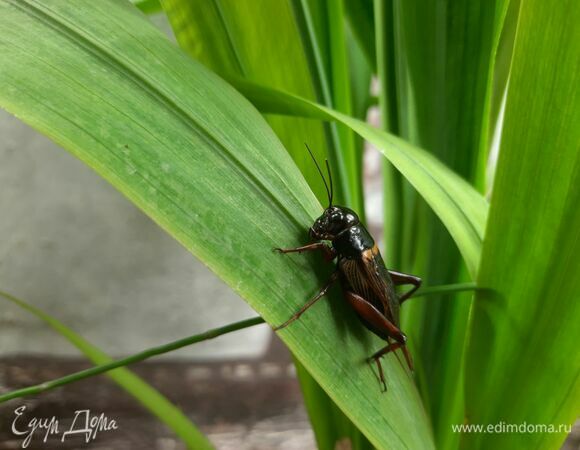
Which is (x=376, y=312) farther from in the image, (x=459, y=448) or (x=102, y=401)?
(x=102, y=401)

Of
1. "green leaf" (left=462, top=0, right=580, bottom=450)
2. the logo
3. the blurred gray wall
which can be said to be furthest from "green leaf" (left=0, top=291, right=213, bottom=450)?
"green leaf" (left=462, top=0, right=580, bottom=450)

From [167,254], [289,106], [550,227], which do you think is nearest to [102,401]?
[167,254]

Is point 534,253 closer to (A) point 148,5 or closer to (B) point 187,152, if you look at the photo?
(B) point 187,152

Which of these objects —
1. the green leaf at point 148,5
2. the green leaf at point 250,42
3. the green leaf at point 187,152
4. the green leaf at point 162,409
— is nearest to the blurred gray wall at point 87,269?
the green leaf at point 162,409

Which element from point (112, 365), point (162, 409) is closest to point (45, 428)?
point (162, 409)

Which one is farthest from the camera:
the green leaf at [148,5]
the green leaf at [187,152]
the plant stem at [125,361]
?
the green leaf at [148,5]

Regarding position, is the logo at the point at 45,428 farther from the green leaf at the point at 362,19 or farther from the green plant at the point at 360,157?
the green leaf at the point at 362,19
